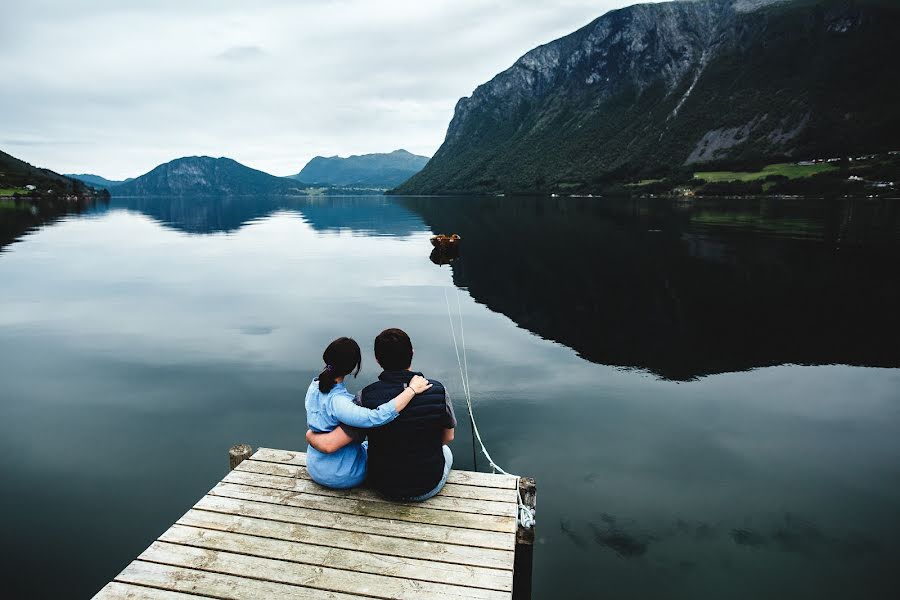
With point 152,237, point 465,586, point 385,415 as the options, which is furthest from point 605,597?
point 152,237

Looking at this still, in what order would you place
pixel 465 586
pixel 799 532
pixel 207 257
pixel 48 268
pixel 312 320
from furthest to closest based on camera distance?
pixel 207 257 → pixel 48 268 → pixel 312 320 → pixel 799 532 → pixel 465 586

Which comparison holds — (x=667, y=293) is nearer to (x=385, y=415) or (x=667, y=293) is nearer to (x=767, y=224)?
(x=385, y=415)

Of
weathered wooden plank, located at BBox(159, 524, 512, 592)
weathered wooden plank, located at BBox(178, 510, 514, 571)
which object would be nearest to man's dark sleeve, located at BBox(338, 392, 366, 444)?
weathered wooden plank, located at BBox(178, 510, 514, 571)

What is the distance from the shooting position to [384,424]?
6.91 m

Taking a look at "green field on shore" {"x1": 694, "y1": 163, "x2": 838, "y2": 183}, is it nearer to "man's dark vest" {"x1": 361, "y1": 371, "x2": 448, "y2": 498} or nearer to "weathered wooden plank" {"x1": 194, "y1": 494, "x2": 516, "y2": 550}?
"man's dark vest" {"x1": 361, "y1": 371, "x2": 448, "y2": 498}

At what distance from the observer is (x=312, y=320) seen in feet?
82.3

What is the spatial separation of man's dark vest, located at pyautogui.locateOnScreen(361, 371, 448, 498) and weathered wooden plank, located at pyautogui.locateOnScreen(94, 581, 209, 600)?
2.63m

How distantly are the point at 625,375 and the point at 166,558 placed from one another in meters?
15.0

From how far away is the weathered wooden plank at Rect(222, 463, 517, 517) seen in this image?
7.46 metres

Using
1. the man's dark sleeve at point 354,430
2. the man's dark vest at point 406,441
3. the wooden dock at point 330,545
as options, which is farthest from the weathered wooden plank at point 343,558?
the man's dark sleeve at point 354,430

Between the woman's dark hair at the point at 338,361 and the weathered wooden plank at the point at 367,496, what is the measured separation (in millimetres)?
1791

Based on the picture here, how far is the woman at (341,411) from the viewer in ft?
22.1

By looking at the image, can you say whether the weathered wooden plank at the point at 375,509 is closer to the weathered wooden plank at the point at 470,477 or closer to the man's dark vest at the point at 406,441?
the man's dark vest at the point at 406,441

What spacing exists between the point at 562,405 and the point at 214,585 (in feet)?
36.7
